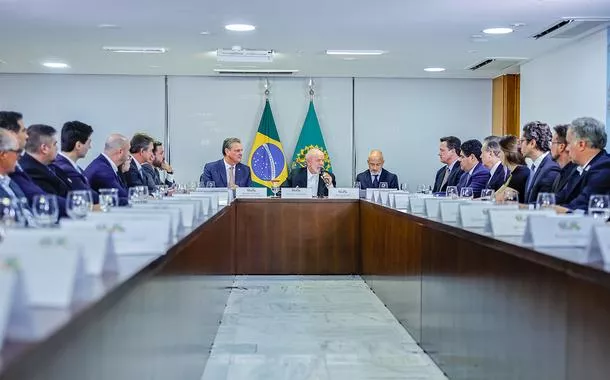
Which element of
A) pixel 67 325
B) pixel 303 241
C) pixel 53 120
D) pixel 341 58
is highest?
pixel 341 58

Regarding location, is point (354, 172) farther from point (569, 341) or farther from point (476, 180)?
point (569, 341)

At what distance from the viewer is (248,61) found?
8719mm

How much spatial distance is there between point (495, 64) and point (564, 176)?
469 cm

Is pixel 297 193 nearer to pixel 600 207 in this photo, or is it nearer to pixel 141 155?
pixel 141 155

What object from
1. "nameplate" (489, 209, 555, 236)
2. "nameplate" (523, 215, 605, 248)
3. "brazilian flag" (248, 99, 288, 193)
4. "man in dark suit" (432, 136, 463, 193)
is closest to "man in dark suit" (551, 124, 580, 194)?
"nameplate" (489, 209, 555, 236)

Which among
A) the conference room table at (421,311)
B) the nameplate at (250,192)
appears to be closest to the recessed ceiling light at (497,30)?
the conference room table at (421,311)

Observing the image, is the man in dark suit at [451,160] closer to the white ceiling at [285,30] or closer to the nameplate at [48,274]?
the white ceiling at [285,30]

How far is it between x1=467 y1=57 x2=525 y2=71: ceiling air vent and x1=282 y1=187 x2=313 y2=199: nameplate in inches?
107

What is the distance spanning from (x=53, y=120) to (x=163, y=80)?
166 centimetres

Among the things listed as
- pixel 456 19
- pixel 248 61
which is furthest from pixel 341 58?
pixel 456 19

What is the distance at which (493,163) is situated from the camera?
675cm

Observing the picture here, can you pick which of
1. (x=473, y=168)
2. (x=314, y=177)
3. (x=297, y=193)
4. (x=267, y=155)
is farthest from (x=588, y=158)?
(x=267, y=155)

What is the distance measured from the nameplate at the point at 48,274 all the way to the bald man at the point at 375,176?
7.48 meters

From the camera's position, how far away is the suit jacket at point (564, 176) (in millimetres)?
4765
